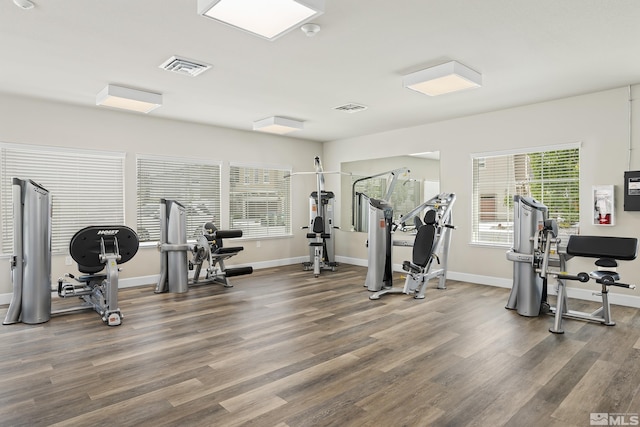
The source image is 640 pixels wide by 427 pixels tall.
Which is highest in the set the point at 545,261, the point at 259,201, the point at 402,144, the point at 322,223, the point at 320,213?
the point at 402,144

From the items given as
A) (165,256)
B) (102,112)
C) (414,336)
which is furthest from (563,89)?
(102,112)

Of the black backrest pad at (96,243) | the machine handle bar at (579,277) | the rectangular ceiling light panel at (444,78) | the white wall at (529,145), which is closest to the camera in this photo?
the machine handle bar at (579,277)

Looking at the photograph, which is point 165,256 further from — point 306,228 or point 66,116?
point 306,228

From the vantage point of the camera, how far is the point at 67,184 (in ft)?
17.3

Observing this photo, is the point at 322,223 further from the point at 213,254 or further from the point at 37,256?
the point at 37,256

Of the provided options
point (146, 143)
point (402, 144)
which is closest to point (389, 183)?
point (402, 144)

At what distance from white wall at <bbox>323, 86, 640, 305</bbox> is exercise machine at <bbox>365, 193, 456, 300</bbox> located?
2.20 feet

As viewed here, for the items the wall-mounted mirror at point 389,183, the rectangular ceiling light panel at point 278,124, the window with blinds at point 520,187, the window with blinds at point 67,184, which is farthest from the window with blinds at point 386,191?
the window with blinds at point 67,184

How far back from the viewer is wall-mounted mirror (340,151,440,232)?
6.43 meters

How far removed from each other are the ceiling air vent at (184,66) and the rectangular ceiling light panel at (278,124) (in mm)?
2029

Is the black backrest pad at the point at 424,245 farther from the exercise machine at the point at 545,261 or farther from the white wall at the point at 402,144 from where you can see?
the white wall at the point at 402,144

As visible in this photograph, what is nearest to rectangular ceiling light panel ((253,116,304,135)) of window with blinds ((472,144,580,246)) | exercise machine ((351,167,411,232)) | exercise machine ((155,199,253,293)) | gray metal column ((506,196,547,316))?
exercise machine ((155,199,253,293))

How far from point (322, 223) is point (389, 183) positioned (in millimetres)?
1361

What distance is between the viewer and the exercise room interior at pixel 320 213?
8.29 feet
